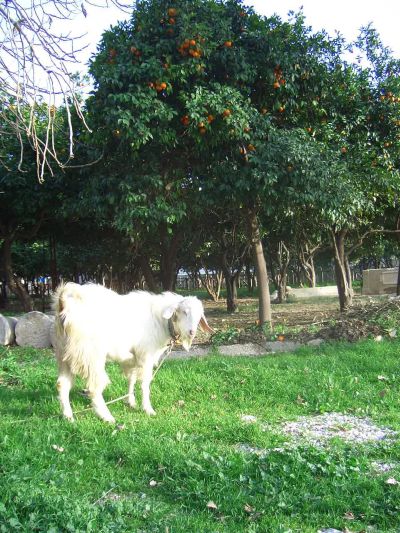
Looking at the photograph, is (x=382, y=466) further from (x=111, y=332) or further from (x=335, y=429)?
(x=111, y=332)

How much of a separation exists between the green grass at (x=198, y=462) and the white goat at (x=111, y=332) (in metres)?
0.39

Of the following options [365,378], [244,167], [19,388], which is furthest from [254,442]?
[244,167]

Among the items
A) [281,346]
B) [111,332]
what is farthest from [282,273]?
[111,332]

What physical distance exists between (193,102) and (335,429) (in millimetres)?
5707

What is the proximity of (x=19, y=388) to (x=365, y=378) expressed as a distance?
177 inches

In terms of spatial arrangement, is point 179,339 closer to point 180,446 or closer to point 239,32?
point 180,446

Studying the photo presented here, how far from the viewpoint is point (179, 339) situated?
21.7ft

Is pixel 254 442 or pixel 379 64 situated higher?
pixel 379 64

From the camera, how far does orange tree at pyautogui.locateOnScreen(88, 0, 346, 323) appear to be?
30.2ft

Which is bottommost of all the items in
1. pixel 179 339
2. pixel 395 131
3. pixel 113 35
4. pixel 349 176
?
pixel 179 339

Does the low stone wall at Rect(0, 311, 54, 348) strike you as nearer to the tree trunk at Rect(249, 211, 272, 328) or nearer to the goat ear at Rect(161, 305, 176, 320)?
the tree trunk at Rect(249, 211, 272, 328)

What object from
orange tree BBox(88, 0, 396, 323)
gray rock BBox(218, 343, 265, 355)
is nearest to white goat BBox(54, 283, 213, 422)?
gray rock BBox(218, 343, 265, 355)

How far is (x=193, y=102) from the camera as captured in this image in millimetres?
9039

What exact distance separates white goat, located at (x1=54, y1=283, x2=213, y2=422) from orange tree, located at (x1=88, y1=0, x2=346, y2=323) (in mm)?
3339
